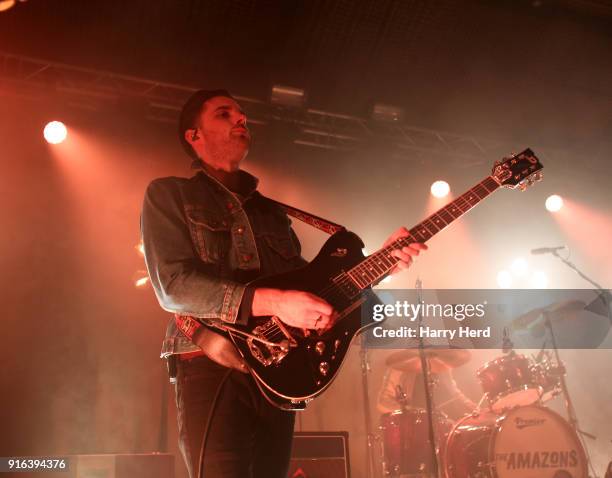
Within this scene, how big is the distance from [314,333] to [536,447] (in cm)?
375

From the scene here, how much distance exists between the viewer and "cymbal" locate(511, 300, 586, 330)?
536 cm

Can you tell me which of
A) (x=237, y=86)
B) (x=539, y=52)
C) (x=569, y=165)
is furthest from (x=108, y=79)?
(x=569, y=165)

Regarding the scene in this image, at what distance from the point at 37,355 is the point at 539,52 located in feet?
20.7

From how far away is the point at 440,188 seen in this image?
23.9ft

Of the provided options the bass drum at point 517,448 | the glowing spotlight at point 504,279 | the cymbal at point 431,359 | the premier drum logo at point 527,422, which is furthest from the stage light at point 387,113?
the premier drum logo at point 527,422

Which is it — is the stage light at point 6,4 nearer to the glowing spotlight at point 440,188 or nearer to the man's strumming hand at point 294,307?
the man's strumming hand at point 294,307

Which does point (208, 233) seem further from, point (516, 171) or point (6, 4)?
point (6, 4)

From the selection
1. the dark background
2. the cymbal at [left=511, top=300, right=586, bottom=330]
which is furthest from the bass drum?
the dark background

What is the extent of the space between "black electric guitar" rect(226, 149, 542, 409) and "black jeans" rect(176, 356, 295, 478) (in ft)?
0.31

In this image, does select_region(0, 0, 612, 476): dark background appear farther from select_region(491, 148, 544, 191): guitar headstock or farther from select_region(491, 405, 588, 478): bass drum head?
select_region(491, 148, 544, 191): guitar headstock

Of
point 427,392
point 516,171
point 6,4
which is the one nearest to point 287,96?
point 6,4

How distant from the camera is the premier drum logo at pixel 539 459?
15.4ft

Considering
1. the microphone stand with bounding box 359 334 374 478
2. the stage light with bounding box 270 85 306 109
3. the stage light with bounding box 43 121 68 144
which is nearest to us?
the microphone stand with bounding box 359 334 374 478

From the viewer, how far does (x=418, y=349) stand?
17.9 ft
